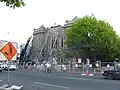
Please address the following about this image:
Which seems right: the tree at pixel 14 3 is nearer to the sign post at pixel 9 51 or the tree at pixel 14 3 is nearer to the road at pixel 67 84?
the sign post at pixel 9 51

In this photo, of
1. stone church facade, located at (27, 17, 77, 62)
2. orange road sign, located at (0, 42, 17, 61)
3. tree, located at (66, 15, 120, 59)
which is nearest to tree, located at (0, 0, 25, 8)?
orange road sign, located at (0, 42, 17, 61)

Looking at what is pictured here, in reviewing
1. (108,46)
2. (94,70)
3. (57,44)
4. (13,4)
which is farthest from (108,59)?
(13,4)

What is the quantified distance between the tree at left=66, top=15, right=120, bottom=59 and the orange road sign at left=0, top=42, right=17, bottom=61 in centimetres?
4407

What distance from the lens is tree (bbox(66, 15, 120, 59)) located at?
201 feet

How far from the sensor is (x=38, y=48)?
3344 inches

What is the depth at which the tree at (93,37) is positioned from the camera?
201 feet

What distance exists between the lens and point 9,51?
1736cm

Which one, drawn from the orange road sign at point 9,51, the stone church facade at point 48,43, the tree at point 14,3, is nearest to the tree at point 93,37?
the stone church facade at point 48,43

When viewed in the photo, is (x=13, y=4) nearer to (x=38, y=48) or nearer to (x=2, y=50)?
(x=2, y=50)

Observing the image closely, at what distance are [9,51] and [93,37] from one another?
45.7 m

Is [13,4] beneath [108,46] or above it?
beneath

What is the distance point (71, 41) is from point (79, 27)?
3.33 m

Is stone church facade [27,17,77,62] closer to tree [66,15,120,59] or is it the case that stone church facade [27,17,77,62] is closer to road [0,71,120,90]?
tree [66,15,120,59]

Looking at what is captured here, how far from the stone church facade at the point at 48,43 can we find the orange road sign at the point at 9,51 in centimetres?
5493
